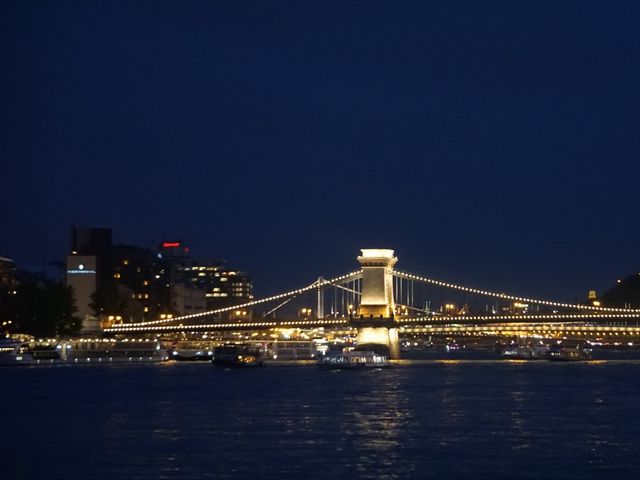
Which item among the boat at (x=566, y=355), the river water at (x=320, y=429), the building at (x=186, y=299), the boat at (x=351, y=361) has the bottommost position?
the river water at (x=320, y=429)

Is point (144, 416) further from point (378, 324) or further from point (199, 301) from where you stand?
point (199, 301)

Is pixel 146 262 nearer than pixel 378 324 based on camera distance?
No

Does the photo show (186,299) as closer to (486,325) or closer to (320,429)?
(486,325)

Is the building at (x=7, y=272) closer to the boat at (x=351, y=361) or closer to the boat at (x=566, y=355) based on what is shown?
the boat at (x=566, y=355)

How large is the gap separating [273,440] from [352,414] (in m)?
7.97

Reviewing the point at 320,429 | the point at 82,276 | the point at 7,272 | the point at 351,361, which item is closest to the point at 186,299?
the point at 82,276

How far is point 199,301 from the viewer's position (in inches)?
6860

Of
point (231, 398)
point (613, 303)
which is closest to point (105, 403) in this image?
point (231, 398)

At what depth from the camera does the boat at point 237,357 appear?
81.1 metres

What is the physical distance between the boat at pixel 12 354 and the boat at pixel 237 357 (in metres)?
11.1

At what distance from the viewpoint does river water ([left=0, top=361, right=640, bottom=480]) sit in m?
26.9

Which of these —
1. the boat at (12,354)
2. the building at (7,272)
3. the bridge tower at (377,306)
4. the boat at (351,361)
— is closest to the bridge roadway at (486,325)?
the bridge tower at (377,306)

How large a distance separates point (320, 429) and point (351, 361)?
148ft

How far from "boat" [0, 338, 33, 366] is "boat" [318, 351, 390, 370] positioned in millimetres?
17564
